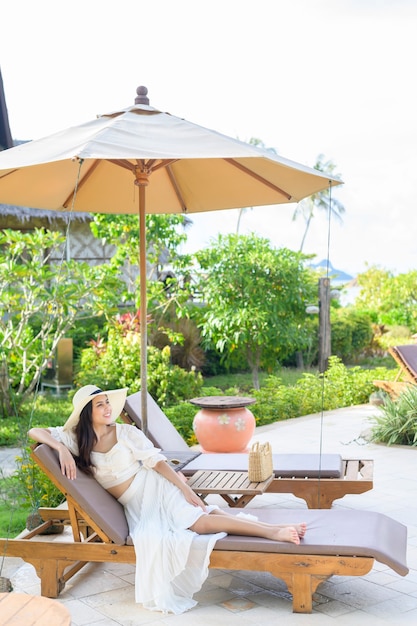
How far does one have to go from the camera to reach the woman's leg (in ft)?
13.1

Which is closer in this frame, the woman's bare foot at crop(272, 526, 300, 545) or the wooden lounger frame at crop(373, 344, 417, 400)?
the woman's bare foot at crop(272, 526, 300, 545)

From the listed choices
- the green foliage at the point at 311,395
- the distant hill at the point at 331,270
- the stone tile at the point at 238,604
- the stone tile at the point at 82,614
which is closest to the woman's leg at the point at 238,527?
the stone tile at the point at 238,604

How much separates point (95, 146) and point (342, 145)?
71094 millimetres

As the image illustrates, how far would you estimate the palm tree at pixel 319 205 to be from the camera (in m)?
52.0

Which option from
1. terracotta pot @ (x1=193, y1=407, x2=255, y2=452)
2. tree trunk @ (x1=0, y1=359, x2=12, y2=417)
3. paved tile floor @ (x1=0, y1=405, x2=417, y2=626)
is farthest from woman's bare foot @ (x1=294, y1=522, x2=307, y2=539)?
tree trunk @ (x1=0, y1=359, x2=12, y2=417)

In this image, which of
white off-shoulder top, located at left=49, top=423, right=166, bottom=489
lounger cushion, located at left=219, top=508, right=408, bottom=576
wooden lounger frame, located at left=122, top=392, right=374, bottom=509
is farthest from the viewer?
wooden lounger frame, located at left=122, top=392, right=374, bottom=509

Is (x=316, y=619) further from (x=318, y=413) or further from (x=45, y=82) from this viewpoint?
(x=45, y=82)

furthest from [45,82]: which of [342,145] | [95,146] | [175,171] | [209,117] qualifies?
[342,145]

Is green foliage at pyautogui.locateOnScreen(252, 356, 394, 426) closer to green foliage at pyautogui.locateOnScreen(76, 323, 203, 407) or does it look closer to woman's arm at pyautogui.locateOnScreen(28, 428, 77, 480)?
green foliage at pyautogui.locateOnScreen(76, 323, 203, 407)

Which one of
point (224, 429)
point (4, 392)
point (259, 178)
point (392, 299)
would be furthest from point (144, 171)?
point (392, 299)

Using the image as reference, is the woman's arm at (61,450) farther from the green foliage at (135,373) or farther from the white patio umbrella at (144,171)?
the green foliage at (135,373)

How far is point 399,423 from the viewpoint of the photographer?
28.0 ft

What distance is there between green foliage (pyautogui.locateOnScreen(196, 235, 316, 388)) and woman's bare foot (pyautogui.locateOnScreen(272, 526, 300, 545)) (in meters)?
9.35

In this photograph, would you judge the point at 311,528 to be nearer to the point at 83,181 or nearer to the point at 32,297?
the point at 83,181
